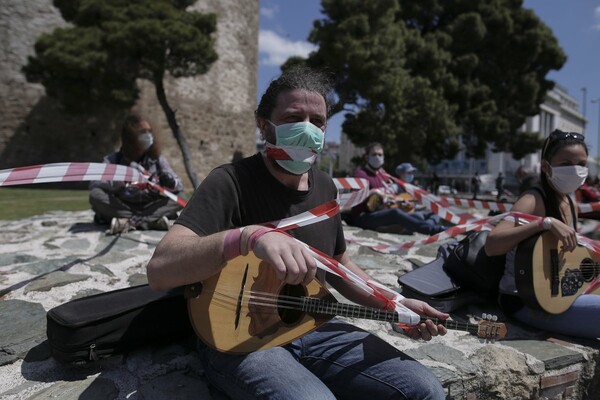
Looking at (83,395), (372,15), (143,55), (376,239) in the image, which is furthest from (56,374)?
(372,15)

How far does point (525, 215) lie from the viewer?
2.61 metres

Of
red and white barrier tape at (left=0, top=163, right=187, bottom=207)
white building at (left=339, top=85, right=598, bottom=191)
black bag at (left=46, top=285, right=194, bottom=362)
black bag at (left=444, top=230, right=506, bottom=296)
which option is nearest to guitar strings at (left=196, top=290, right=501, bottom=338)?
black bag at (left=46, top=285, right=194, bottom=362)

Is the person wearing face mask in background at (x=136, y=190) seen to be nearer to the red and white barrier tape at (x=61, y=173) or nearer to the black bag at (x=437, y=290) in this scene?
the red and white barrier tape at (x=61, y=173)

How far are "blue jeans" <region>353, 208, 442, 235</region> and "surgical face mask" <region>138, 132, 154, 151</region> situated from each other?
282 cm

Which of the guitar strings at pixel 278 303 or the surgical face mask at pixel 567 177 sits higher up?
the surgical face mask at pixel 567 177

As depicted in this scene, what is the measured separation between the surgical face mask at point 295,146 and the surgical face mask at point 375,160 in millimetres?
4419

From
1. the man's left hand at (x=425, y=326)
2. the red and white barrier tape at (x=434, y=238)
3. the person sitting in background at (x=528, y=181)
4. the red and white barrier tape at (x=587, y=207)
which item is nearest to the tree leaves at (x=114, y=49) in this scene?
the red and white barrier tape at (x=434, y=238)

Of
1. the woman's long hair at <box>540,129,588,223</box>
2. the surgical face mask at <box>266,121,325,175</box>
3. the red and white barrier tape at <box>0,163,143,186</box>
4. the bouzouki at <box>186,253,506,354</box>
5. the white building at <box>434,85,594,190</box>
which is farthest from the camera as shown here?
the white building at <box>434,85,594,190</box>

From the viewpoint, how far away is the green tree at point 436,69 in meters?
16.2

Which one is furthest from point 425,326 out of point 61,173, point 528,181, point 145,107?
point 145,107

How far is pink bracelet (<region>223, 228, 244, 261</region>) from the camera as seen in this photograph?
4.65ft

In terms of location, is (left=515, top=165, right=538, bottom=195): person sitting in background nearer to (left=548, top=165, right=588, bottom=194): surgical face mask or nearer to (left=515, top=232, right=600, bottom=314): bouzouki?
(left=548, top=165, right=588, bottom=194): surgical face mask

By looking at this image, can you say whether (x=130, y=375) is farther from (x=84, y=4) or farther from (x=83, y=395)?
(x=84, y=4)

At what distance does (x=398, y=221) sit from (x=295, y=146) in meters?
4.25
